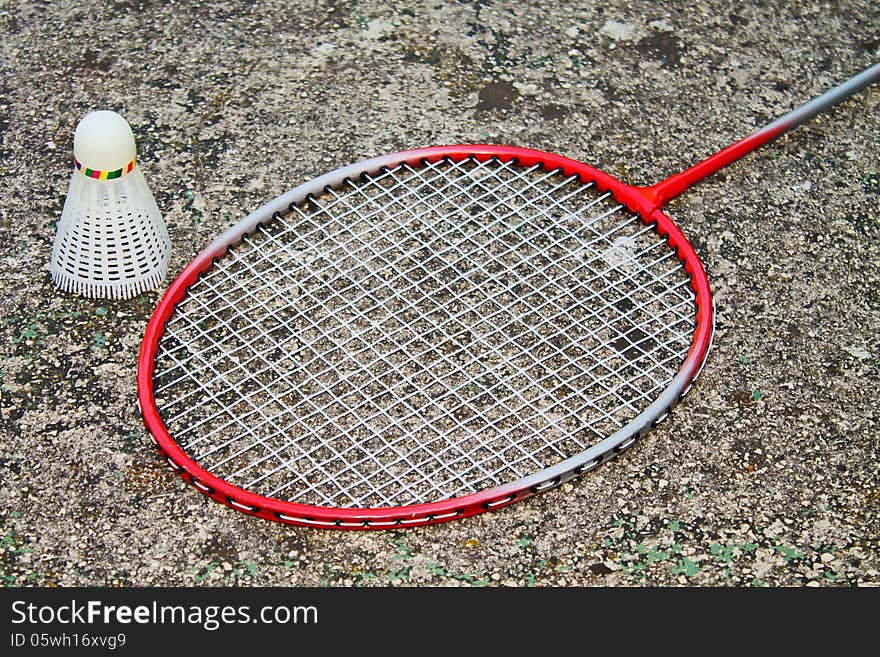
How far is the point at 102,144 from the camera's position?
248cm

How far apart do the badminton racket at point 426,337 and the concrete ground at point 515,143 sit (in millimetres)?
96

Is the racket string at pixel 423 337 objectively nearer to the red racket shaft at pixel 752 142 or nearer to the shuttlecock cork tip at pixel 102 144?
the red racket shaft at pixel 752 142

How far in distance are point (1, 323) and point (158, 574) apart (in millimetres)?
761

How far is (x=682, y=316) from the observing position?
2.72m

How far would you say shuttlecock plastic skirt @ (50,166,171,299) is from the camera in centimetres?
260

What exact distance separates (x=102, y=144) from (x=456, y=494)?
1.00 metres

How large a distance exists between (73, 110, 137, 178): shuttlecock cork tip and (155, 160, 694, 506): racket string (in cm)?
34

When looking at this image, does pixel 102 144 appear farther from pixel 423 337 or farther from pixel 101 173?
pixel 423 337

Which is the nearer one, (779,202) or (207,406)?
(207,406)

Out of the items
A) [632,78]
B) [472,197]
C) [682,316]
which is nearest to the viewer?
[682,316]

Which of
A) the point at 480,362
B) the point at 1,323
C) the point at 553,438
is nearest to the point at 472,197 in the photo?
the point at 480,362

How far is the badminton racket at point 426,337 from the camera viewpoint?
2.45 m

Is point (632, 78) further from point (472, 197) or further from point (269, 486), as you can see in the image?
point (269, 486)

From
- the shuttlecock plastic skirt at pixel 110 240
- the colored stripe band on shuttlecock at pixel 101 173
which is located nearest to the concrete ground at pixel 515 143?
the shuttlecock plastic skirt at pixel 110 240
